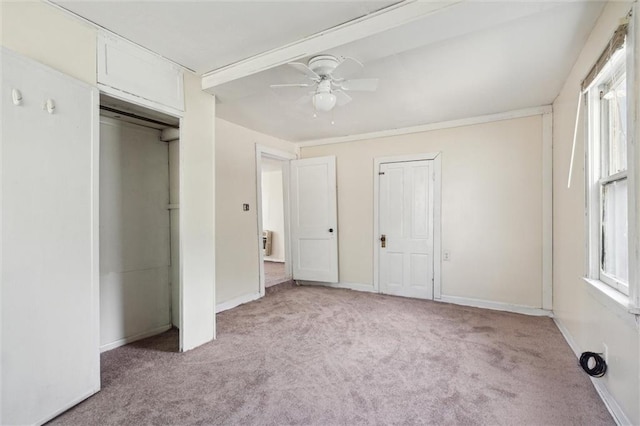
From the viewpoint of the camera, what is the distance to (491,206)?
12.6 ft

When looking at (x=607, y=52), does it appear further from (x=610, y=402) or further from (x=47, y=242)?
(x=47, y=242)

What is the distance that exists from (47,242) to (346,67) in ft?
7.12

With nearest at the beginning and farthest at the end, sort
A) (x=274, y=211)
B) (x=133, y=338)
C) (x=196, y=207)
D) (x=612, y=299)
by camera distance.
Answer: (x=612, y=299) < (x=196, y=207) < (x=133, y=338) < (x=274, y=211)

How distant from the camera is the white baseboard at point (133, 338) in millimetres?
2705

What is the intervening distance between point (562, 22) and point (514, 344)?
8.23ft

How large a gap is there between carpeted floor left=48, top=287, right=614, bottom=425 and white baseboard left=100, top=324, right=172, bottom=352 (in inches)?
3.4

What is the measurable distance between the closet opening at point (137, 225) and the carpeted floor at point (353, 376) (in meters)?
0.26

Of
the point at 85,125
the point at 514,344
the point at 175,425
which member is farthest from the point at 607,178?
the point at 85,125

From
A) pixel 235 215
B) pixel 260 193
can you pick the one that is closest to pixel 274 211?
pixel 260 193

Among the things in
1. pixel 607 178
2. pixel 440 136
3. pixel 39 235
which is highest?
pixel 440 136

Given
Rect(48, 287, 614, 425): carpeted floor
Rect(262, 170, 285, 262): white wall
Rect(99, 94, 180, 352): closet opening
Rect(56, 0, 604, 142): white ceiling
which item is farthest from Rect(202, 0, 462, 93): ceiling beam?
Rect(262, 170, 285, 262): white wall

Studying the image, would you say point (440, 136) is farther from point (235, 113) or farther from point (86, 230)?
point (86, 230)

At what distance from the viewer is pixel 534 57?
2.39 m

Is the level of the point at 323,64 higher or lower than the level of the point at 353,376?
higher
